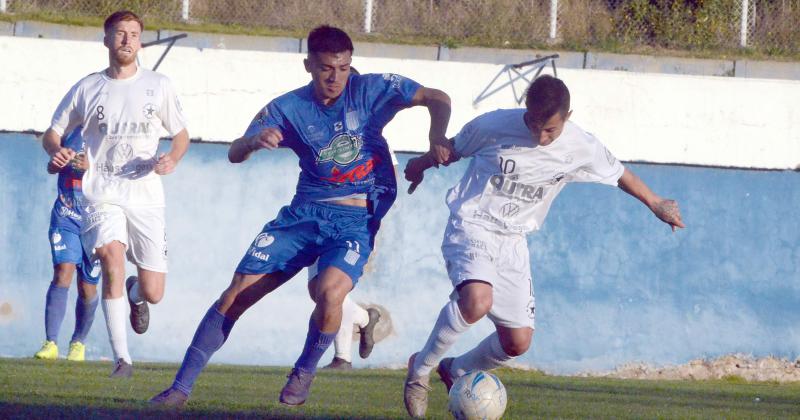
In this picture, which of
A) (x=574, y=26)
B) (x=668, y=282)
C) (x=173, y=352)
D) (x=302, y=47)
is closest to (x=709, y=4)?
(x=574, y=26)

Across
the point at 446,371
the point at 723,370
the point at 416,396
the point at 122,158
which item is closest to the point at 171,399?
the point at 416,396

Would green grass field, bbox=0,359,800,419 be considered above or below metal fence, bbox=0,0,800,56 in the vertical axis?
below

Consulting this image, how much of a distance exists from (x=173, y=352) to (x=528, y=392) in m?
5.38

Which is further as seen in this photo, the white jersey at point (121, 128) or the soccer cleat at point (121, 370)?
the white jersey at point (121, 128)

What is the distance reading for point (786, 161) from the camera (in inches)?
534

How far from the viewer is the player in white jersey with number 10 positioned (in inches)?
295

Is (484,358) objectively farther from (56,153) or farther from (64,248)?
(64,248)

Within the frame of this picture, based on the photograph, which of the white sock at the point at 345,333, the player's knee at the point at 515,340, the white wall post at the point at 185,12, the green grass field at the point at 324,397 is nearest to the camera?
the green grass field at the point at 324,397

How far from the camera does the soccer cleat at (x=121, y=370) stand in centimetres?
733

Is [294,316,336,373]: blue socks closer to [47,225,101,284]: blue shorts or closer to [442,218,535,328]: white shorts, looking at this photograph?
[442,218,535,328]: white shorts

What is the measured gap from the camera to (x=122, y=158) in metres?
7.61

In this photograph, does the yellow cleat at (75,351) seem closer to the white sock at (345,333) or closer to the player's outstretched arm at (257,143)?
the white sock at (345,333)

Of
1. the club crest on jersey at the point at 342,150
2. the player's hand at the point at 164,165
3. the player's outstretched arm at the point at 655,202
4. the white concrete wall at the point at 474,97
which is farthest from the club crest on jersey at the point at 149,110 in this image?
the white concrete wall at the point at 474,97

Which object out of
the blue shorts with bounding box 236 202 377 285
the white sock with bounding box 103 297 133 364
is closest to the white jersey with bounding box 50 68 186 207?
the white sock with bounding box 103 297 133 364
